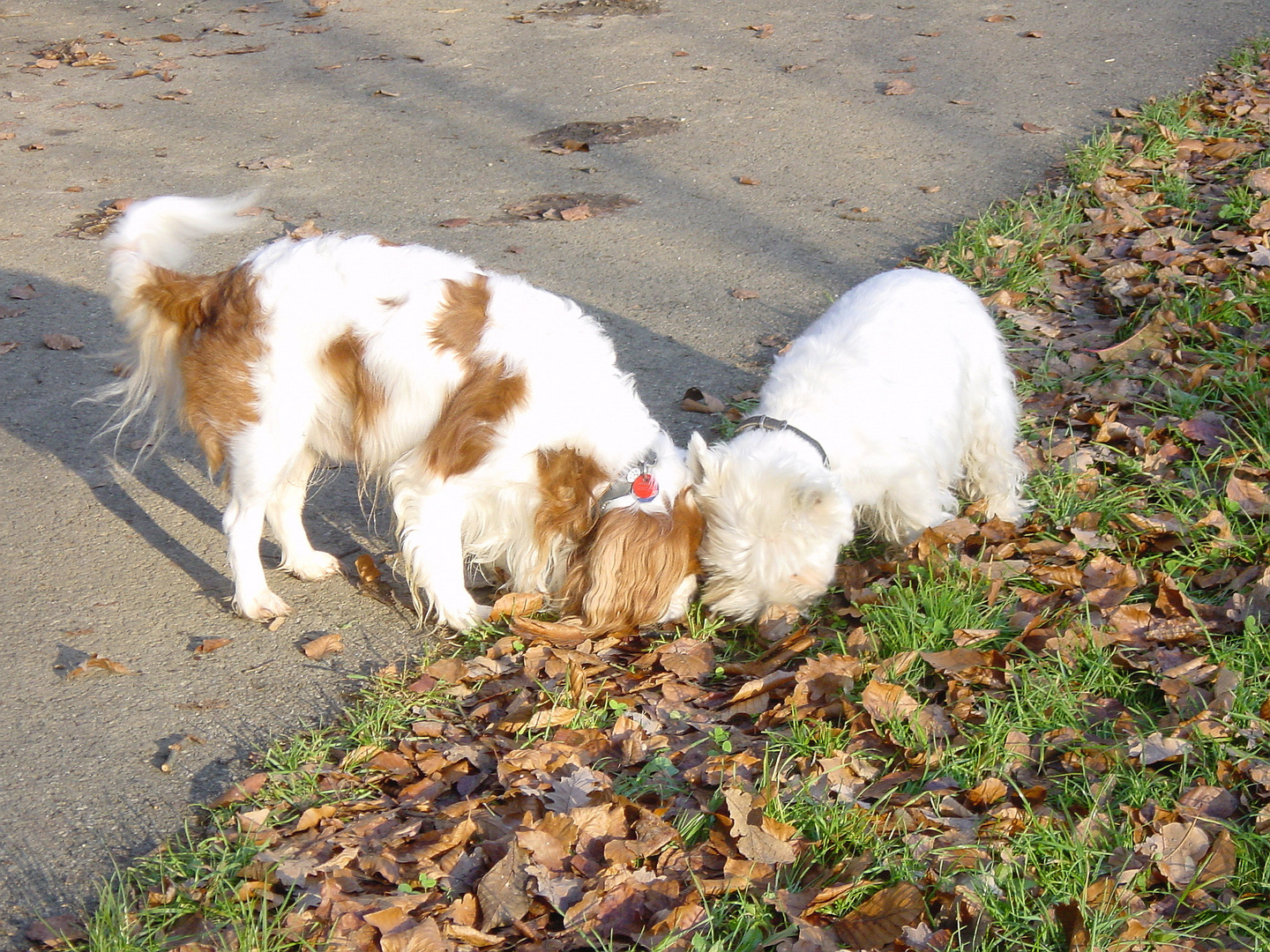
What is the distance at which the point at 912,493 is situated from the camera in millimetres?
3998

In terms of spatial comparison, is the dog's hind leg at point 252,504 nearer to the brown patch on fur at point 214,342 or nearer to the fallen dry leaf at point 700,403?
the brown patch on fur at point 214,342

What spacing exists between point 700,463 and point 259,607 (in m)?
1.65

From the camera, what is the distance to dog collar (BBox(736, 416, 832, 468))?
3709 millimetres

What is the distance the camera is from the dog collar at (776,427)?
371cm

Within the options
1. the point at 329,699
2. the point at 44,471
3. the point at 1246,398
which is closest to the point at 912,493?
the point at 1246,398

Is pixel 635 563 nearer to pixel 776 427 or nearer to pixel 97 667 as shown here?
pixel 776 427

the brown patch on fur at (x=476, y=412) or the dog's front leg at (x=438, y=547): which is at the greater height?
the brown patch on fur at (x=476, y=412)

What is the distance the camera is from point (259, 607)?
397 centimetres

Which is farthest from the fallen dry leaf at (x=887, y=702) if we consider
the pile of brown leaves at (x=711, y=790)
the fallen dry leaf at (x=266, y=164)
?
the fallen dry leaf at (x=266, y=164)

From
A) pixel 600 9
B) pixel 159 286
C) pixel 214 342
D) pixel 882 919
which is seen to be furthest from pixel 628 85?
pixel 882 919

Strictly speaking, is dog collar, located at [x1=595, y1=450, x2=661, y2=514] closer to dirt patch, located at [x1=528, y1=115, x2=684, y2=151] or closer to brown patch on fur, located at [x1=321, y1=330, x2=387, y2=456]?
brown patch on fur, located at [x1=321, y1=330, x2=387, y2=456]

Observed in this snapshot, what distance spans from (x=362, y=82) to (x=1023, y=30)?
224 inches

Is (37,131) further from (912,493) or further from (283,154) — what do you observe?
(912,493)

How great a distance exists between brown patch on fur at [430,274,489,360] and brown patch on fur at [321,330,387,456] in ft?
0.87
